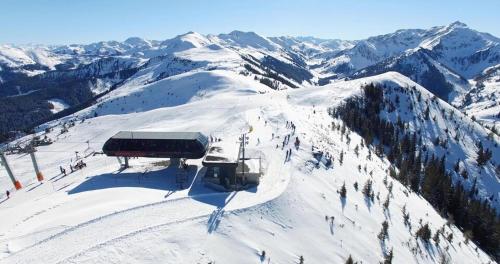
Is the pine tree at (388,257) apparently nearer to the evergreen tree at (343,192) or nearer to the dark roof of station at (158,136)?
the evergreen tree at (343,192)

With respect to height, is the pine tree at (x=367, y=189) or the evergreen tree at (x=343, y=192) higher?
the evergreen tree at (x=343, y=192)

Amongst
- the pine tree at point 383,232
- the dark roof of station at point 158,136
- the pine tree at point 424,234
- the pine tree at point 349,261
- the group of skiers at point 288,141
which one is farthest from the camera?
the group of skiers at point 288,141

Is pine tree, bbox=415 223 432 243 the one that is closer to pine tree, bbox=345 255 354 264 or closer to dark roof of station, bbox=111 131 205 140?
pine tree, bbox=345 255 354 264

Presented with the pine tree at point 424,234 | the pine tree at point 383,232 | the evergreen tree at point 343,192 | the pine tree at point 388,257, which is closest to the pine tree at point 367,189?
the evergreen tree at point 343,192

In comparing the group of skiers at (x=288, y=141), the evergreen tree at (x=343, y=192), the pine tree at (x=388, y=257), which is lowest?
the pine tree at (x=388, y=257)

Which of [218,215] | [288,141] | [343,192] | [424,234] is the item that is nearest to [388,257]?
[343,192]

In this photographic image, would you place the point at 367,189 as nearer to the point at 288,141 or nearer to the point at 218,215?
the point at 288,141

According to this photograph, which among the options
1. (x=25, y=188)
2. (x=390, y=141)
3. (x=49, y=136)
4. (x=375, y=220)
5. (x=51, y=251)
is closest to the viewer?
(x=51, y=251)

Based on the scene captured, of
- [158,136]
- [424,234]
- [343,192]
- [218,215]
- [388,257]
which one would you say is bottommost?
[424,234]

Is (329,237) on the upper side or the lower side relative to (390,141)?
upper

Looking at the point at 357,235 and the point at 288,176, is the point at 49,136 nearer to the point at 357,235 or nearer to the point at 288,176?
the point at 288,176

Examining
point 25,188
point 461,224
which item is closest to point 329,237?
point 25,188
